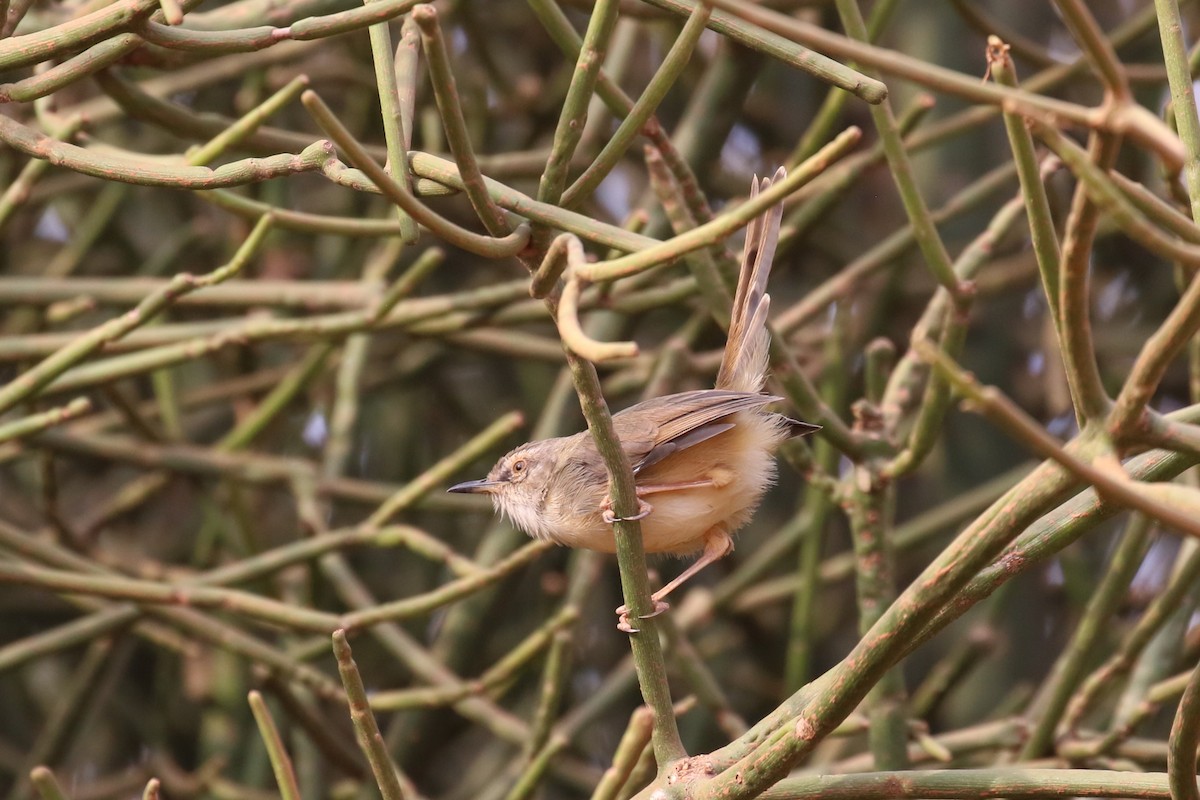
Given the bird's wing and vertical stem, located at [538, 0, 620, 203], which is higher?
vertical stem, located at [538, 0, 620, 203]

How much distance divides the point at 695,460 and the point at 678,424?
0.20 meters

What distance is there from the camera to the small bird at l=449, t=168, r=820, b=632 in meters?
3.47

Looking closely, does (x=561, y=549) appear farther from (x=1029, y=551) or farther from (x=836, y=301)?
(x=1029, y=551)

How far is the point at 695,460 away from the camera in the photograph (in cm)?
370

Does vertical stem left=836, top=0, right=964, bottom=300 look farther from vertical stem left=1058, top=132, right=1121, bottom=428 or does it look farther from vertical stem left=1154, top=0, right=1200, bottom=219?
vertical stem left=1058, top=132, right=1121, bottom=428

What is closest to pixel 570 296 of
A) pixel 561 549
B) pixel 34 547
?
pixel 34 547

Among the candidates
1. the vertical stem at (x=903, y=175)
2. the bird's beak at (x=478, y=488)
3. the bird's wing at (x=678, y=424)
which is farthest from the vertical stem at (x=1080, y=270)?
the bird's beak at (x=478, y=488)

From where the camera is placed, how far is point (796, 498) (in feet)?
19.4

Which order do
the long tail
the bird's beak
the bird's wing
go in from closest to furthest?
the long tail < the bird's wing < the bird's beak

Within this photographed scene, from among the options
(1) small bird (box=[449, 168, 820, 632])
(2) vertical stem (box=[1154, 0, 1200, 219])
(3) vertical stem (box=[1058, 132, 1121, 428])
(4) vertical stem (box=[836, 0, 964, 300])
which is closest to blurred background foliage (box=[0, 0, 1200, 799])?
(1) small bird (box=[449, 168, 820, 632])

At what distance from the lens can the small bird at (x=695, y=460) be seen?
3475mm

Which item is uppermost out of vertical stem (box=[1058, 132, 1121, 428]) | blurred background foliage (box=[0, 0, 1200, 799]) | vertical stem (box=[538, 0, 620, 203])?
vertical stem (box=[538, 0, 620, 203])

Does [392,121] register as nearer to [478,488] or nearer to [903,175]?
[903,175]

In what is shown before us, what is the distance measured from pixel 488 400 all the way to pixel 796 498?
4.63 feet
